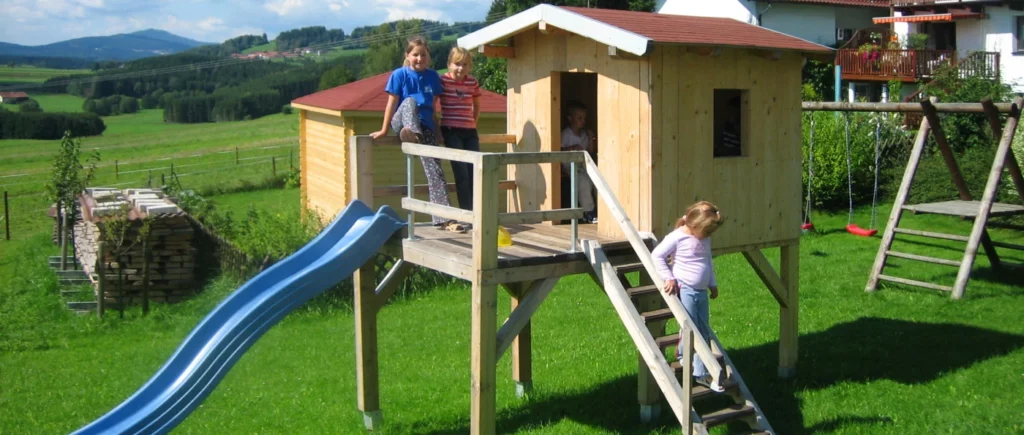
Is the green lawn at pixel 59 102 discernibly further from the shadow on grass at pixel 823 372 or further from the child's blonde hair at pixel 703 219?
the child's blonde hair at pixel 703 219

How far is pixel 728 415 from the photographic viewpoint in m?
7.68

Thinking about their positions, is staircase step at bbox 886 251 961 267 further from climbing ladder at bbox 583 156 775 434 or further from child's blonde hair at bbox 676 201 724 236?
child's blonde hair at bbox 676 201 724 236

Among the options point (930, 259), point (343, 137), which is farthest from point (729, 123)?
point (343, 137)

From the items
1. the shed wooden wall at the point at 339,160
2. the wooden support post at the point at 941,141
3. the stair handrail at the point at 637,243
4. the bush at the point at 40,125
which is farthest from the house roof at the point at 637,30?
the bush at the point at 40,125

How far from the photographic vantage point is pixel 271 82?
92625mm

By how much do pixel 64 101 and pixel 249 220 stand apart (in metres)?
82.4

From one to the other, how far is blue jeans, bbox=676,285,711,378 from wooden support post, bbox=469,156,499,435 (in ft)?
4.84

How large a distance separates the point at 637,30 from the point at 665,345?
8.15 ft

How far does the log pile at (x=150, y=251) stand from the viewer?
18.4m

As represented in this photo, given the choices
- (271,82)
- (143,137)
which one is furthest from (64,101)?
(143,137)

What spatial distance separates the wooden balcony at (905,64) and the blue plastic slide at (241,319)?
100ft

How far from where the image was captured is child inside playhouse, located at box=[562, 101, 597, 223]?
982 centimetres

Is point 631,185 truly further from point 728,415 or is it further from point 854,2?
point 854,2

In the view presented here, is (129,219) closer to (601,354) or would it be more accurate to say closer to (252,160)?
(601,354)
